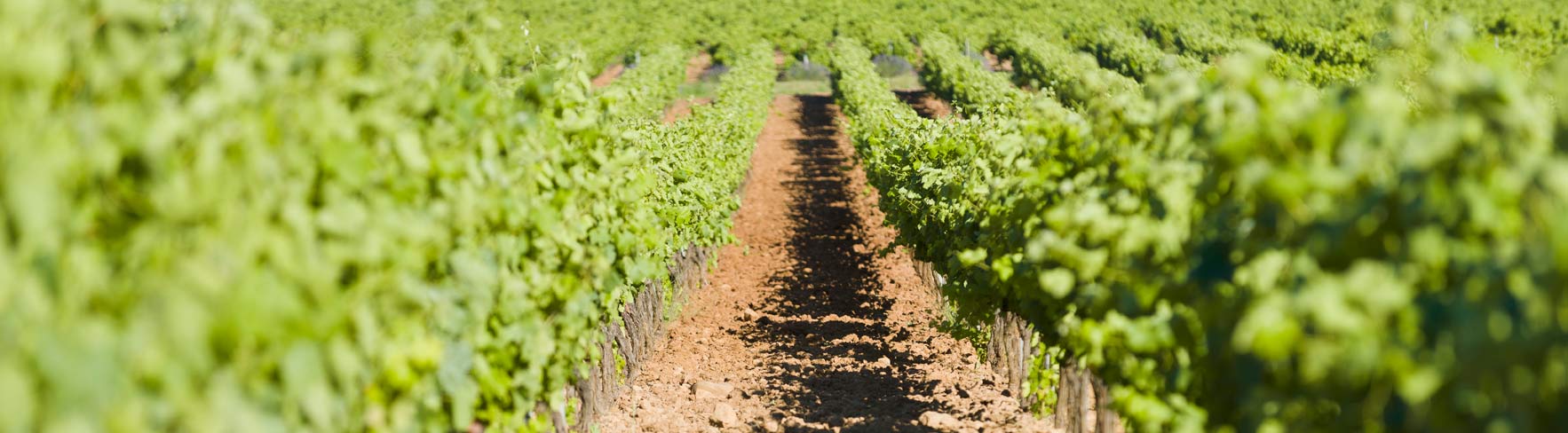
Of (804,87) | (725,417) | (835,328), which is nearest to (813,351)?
(835,328)

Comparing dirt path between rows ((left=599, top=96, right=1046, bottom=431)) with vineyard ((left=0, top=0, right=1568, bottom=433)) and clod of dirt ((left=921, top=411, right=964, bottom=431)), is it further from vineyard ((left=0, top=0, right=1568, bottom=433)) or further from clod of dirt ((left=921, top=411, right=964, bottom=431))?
vineyard ((left=0, top=0, right=1568, bottom=433))

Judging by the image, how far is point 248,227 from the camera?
2123 millimetres

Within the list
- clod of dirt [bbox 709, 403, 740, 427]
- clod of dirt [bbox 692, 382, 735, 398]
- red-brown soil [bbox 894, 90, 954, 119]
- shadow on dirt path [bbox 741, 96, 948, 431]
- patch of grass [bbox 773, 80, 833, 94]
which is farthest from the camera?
patch of grass [bbox 773, 80, 833, 94]

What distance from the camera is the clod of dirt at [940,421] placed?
648cm

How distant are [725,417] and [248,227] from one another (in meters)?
4.86

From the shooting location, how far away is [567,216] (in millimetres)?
4277

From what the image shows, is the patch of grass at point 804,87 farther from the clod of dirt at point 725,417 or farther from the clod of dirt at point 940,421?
the clod of dirt at point 940,421

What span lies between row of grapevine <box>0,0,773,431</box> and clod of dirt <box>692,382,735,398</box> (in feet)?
11.8

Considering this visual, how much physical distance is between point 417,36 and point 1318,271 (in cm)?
286

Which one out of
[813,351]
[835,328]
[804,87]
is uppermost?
[813,351]

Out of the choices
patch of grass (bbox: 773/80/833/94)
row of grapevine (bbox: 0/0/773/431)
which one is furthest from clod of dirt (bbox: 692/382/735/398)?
patch of grass (bbox: 773/80/833/94)

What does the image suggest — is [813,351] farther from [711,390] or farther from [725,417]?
[725,417]

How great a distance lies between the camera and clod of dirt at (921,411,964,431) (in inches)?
255

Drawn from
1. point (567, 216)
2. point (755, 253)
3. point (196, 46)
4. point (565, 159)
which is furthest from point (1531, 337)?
point (755, 253)
